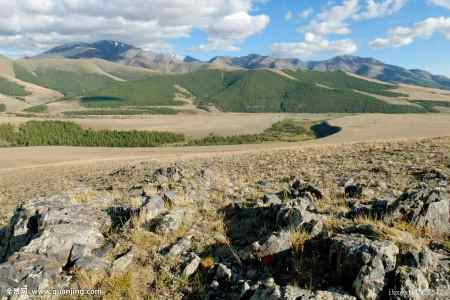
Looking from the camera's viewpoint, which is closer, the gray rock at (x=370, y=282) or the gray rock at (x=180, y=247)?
the gray rock at (x=370, y=282)

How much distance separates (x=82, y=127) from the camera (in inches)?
6550

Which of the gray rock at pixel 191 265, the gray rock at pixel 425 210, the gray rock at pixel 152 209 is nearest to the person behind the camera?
the gray rock at pixel 191 265

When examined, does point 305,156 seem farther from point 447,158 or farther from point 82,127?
point 82,127

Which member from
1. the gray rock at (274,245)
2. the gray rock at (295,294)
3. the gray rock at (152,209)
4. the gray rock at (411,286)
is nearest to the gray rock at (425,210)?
the gray rock at (411,286)

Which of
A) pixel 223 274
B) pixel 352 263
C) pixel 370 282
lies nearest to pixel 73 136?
pixel 223 274

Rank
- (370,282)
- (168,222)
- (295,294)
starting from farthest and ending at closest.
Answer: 1. (168,222)
2. (370,282)
3. (295,294)

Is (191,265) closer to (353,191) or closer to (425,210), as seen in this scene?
(425,210)

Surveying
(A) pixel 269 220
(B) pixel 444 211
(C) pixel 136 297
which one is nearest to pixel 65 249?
(C) pixel 136 297

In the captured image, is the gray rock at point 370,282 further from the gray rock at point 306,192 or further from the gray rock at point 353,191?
the gray rock at point 353,191

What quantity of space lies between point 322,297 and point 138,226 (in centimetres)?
578

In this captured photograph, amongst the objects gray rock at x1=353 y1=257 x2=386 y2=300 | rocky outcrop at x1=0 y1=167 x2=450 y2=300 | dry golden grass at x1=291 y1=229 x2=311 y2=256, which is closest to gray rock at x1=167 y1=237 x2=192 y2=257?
rocky outcrop at x1=0 y1=167 x2=450 y2=300

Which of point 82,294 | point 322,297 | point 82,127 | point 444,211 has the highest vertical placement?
point 444,211

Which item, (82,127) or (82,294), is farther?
(82,127)

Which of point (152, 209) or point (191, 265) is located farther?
point (152, 209)
